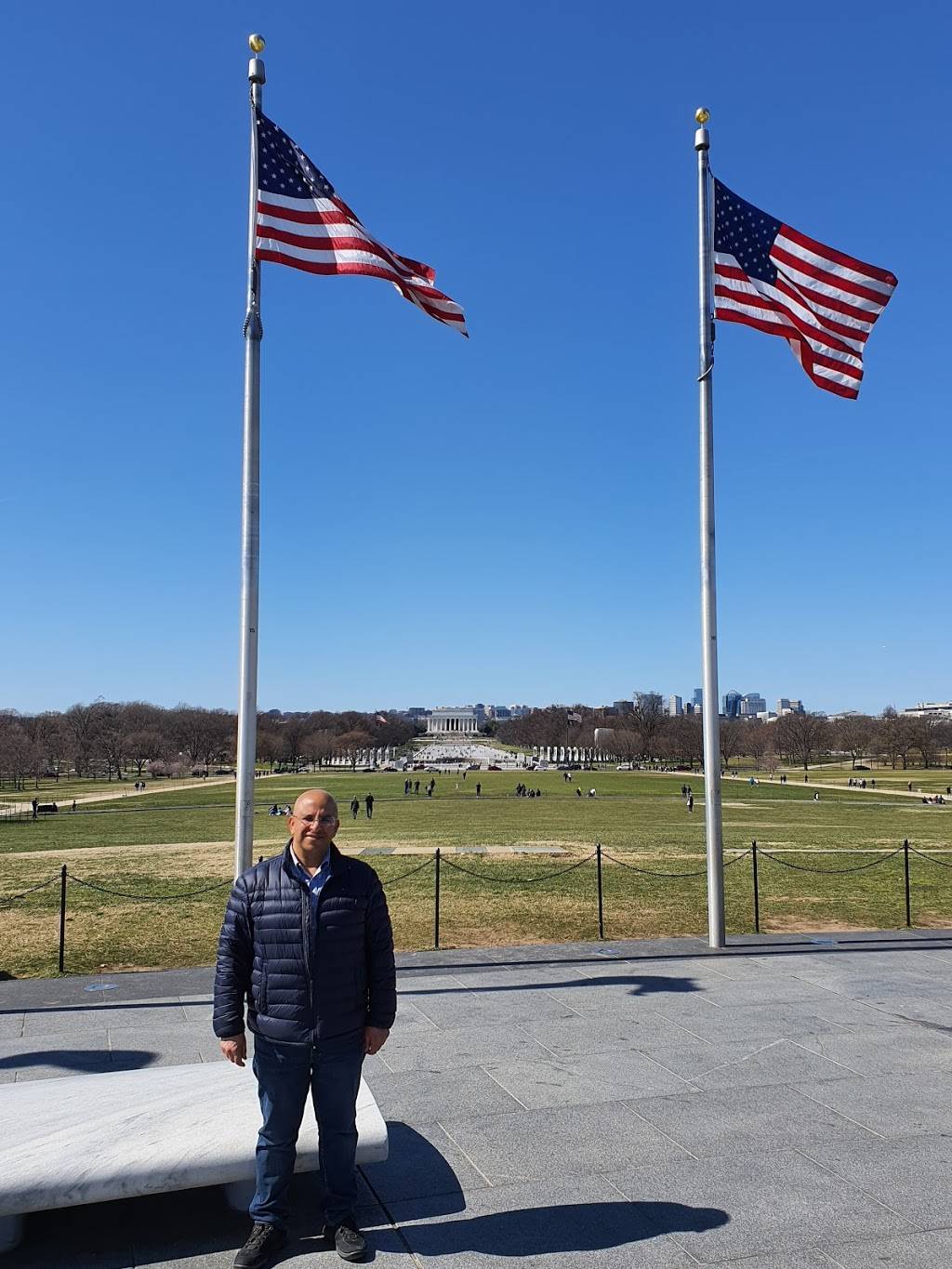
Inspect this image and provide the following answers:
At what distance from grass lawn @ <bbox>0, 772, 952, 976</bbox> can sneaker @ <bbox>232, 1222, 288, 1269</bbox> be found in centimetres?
825

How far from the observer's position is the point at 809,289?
41.0 ft

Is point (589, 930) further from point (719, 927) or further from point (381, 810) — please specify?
point (381, 810)

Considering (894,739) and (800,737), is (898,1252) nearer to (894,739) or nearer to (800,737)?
(894,739)

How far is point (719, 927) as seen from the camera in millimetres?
11891

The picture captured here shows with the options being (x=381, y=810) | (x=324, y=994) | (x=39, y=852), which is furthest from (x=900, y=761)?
(x=324, y=994)

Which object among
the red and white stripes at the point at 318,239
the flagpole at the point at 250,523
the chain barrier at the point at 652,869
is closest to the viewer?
the flagpole at the point at 250,523

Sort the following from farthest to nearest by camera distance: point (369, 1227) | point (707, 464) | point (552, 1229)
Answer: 1. point (707, 464)
2. point (369, 1227)
3. point (552, 1229)

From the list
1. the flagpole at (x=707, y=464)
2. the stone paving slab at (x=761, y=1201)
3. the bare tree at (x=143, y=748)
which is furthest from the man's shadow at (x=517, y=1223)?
the bare tree at (x=143, y=748)

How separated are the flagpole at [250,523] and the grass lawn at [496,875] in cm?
418

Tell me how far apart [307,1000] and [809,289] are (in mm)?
11110

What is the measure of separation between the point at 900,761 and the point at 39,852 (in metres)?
127

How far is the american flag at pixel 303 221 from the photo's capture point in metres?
10.2

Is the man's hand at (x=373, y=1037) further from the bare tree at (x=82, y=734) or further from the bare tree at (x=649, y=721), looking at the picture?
the bare tree at (x=649, y=721)

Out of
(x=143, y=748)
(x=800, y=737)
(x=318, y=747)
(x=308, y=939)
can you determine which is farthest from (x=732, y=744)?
(x=308, y=939)
